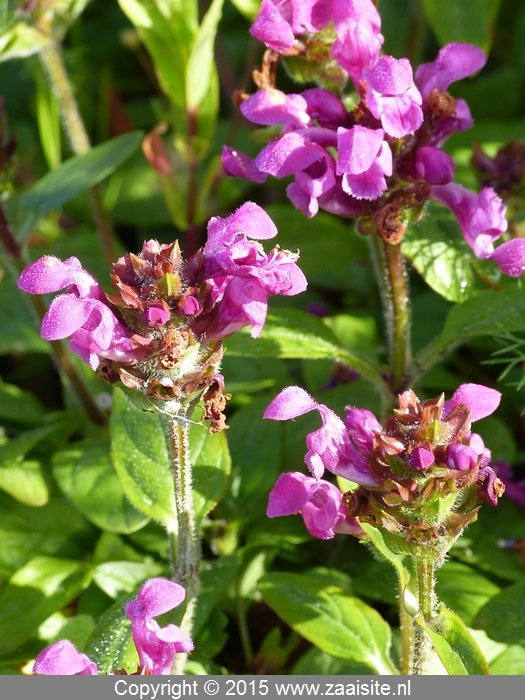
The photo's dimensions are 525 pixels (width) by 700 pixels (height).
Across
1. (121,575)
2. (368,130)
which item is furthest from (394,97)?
(121,575)

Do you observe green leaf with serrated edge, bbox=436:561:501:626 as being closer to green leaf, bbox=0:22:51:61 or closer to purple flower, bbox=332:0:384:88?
purple flower, bbox=332:0:384:88

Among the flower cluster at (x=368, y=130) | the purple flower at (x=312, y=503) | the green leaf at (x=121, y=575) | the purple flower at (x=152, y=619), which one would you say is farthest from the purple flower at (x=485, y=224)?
the green leaf at (x=121, y=575)

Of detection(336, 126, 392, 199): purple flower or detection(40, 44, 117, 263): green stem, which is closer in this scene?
detection(336, 126, 392, 199): purple flower

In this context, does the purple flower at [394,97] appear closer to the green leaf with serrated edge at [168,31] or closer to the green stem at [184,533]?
the green stem at [184,533]

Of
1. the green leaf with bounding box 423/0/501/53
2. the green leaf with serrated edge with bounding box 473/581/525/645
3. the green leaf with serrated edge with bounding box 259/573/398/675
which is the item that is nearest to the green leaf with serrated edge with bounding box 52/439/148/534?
the green leaf with serrated edge with bounding box 259/573/398/675

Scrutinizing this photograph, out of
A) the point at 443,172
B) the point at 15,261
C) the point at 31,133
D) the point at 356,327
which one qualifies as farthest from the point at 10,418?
the point at 443,172

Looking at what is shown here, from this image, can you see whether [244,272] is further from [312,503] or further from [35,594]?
[35,594]
